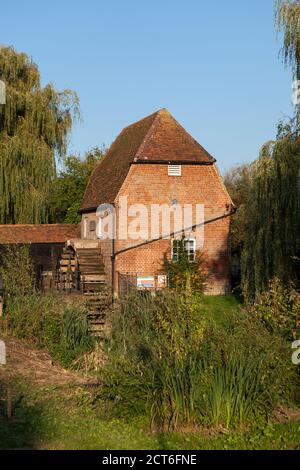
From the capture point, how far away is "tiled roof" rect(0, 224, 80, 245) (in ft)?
96.7

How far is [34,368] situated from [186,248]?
55.3ft

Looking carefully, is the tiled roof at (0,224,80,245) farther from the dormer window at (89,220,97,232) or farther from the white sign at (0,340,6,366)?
the white sign at (0,340,6,366)

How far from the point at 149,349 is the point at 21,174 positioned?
2323 centimetres

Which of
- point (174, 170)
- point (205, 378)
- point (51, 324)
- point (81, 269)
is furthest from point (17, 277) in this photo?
point (174, 170)

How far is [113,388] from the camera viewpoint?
9375 mm

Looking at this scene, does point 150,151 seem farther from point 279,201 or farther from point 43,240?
point 279,201

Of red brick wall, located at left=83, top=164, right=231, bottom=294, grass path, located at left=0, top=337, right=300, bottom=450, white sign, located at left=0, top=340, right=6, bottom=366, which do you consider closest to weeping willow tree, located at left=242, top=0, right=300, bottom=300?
white sign, located at left=0, top=340, right=6, bottom=366

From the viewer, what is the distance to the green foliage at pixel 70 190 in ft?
118

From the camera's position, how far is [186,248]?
29.1 metres

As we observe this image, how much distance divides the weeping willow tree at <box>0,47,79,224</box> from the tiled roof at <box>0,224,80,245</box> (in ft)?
4.02

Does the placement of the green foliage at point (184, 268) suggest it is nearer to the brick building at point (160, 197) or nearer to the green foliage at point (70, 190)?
the brick building at point (160, 197)

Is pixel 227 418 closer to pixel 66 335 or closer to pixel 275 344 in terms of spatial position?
pixel 275 344

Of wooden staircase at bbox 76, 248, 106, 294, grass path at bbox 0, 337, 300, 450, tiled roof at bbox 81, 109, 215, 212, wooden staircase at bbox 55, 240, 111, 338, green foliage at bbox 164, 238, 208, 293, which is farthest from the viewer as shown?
tiled roof at bbox 81, 109, 215, 212

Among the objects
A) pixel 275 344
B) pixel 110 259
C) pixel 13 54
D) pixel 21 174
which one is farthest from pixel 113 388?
pixel 13 54
